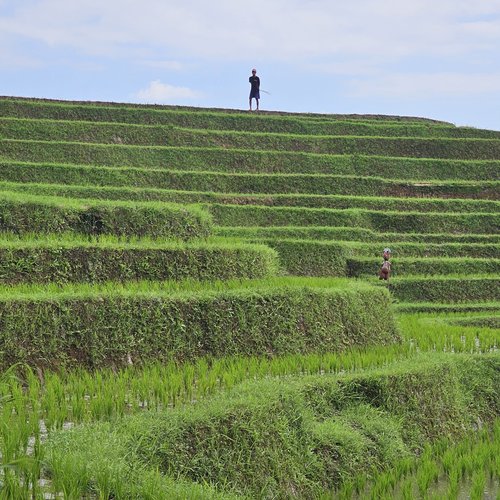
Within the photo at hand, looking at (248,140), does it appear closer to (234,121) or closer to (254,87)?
(234,121)

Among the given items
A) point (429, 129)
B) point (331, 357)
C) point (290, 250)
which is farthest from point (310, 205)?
point (331, 357)

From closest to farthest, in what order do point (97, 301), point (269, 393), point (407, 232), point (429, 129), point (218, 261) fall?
1. point (269, 393)
2. point (97, 301)
3. point (218, 261)
4. point (407, 232)
5. point (429, 129)

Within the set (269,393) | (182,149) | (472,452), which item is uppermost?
(182,149)

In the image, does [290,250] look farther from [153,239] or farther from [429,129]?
[429,129]

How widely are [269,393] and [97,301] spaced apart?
3.04 meters

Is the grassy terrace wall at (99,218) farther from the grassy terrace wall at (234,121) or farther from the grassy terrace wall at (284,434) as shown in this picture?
the grassy terrace wall at (234,121)

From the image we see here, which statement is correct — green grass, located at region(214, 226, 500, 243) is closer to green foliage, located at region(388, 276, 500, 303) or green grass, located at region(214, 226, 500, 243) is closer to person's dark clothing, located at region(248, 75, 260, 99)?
green foliage, located at region(388, 276, 500, 303)

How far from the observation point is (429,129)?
33.4m

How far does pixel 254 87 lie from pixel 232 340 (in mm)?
20106

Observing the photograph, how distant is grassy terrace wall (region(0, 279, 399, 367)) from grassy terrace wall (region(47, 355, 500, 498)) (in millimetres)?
2032

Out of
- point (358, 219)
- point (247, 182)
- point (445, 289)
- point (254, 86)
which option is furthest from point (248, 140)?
point (445, 289)

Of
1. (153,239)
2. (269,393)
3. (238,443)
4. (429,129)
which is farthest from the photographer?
(429,129)

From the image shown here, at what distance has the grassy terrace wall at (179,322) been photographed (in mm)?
9914

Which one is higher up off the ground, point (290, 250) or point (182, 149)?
point (182, 149)
